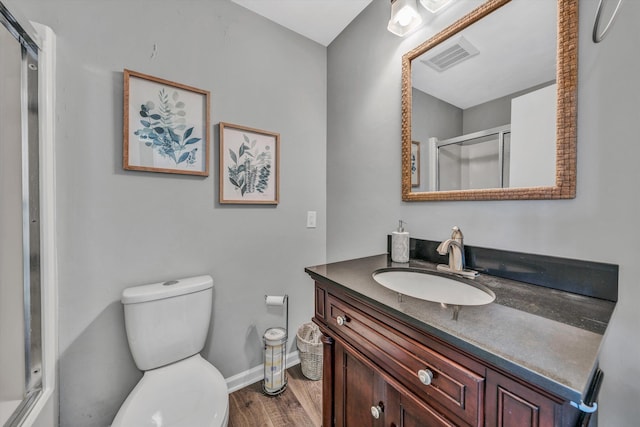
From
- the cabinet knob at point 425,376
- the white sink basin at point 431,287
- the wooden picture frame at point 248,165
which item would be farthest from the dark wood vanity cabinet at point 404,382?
the wooden picture frame at point 248,165

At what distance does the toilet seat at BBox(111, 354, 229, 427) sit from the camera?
2.79 ft

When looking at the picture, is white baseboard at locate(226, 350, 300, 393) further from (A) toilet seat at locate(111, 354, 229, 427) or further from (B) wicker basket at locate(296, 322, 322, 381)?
(A) toilet seat at locate(111, 354, 229, 427)

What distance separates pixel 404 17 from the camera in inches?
46.9

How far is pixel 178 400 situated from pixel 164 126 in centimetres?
123

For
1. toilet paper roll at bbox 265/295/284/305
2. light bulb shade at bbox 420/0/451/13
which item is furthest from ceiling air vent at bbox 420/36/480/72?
toilet paper roll at bbox 265/295/284/305

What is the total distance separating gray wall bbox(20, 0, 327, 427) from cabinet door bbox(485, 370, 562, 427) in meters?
1.33

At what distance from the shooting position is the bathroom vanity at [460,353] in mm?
422

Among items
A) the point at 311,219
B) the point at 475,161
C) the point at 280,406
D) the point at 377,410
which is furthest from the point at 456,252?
the point at 280,406

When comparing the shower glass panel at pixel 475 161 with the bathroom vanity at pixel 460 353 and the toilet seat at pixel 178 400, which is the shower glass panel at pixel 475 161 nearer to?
the bathroom vanity at pixel 460 353

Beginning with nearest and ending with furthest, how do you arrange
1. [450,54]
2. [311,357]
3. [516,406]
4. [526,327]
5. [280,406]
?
1. [516,406]
2. [526,327]
3. [450,54]
4. [280,406]
5. [311,357]

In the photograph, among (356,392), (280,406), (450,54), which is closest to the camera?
(356,392)

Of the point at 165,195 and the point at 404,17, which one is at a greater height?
the point at 404,17

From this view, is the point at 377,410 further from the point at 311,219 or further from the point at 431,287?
the point at 311,219

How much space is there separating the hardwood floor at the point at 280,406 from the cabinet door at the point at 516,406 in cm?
113
